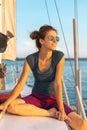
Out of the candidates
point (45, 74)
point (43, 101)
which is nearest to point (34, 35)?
point (45, 74)

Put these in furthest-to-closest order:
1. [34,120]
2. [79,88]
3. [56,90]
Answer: [79,88] < [56,90] < [34,120]

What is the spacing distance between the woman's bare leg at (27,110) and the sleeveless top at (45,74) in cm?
32

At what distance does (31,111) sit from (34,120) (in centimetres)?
17

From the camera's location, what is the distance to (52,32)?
4.68 m

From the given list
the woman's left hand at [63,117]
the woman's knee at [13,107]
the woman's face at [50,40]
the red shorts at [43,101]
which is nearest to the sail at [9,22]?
the woman's face at [50,40]

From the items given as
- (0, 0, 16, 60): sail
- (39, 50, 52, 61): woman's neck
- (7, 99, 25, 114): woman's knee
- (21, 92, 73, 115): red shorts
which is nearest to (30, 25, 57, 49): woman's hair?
(39, 50, 52, 61): woman's neck

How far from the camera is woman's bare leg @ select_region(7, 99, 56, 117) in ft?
14.4

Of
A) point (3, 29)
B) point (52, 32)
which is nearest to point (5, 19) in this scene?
point (3, 29)

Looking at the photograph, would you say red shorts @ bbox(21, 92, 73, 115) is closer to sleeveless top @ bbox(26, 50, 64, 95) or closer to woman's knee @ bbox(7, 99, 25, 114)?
sleeveless top @ bbox(26, 50, 64, 95)

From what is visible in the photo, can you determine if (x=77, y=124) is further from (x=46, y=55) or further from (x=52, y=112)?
(x=46, y=55)

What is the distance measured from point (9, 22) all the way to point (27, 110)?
396 centimetres

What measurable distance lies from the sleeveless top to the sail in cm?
277

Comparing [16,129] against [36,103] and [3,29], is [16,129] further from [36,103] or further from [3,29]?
[3,29]

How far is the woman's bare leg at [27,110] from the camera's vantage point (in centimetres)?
438
